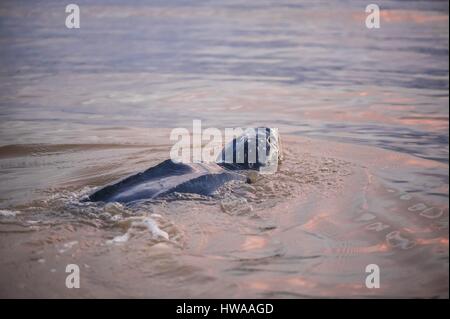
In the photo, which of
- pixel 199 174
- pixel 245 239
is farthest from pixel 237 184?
pixel 245 239

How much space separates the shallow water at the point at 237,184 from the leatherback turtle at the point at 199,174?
11 cm

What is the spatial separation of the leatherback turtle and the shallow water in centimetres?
11

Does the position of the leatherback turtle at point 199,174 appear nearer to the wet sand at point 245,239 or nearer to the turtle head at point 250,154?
the turtle head at point 250,154

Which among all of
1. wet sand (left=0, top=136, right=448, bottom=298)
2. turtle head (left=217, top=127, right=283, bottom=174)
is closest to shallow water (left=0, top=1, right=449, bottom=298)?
wet sand (left=0, top=136, right=448, bottom=298)

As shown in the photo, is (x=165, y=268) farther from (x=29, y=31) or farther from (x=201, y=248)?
(x=29, y=31)

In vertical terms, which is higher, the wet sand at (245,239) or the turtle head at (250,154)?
the turtle head at (250,154)

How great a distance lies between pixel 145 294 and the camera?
339cm

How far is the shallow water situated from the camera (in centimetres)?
366

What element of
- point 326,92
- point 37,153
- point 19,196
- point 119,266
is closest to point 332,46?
point 326,92

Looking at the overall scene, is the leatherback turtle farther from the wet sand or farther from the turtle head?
the wet sand

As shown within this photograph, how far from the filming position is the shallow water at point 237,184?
366 cm

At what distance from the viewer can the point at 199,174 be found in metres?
4.77

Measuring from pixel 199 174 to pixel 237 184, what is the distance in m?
0.46

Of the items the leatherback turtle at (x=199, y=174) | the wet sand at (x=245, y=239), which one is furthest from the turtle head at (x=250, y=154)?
the wet sand at (x=245, y=239)
